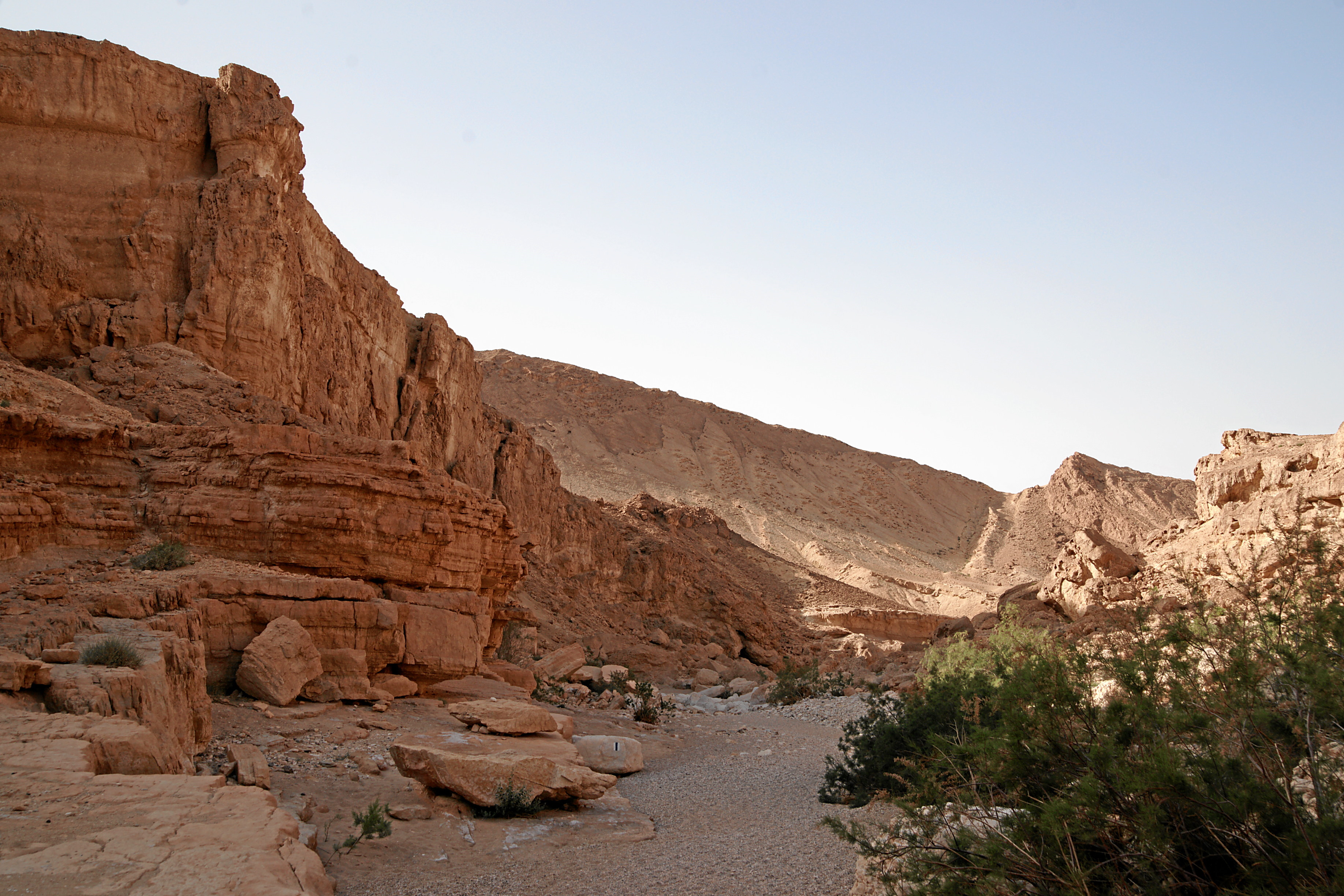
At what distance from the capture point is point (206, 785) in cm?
592

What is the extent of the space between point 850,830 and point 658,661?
69.1 feet

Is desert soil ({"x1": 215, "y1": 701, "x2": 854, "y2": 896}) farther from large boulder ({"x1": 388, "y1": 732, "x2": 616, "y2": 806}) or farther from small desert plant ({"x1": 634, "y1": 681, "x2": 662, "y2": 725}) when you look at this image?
small desert plant ({"x1": 634, "y1": 681, "x2": 662, "y2": 725})

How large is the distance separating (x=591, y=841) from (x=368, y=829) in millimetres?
2154

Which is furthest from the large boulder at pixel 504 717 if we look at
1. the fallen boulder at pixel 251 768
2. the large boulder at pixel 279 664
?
the fallen boulder at pixel 251 768

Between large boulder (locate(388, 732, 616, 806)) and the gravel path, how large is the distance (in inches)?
38.9

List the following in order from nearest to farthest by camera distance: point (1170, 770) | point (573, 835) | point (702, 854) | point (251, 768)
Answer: point (1170, 770), point (251, 768), point (702, 854), point (573, 835)

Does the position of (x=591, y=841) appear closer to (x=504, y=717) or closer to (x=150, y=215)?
(x=504, y=717)

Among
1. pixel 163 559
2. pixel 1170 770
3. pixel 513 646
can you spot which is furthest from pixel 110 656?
pixel 513 646

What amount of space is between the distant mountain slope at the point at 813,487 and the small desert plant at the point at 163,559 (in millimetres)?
44323

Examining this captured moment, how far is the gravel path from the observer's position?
6859 mm

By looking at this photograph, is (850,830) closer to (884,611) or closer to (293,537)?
(293,537)

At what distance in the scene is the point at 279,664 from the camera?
10930 millimetres

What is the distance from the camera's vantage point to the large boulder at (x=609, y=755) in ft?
40.6

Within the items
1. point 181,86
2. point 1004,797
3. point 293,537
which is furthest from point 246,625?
point 181,86
